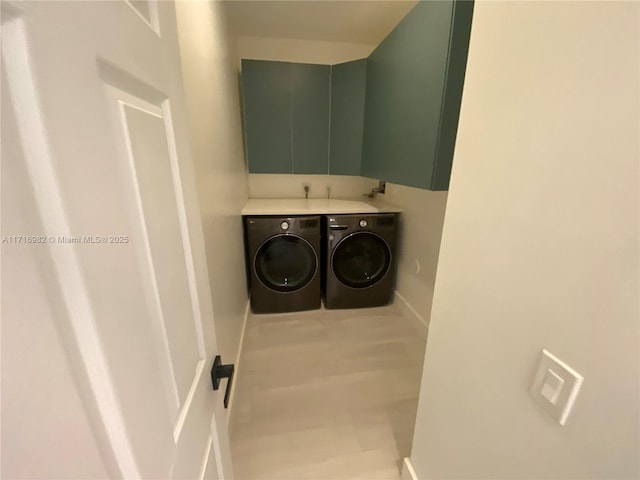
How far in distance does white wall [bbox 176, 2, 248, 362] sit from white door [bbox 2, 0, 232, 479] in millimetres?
519

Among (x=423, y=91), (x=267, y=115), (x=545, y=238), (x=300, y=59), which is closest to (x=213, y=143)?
(x=423, y=91)

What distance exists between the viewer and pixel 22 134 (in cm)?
22

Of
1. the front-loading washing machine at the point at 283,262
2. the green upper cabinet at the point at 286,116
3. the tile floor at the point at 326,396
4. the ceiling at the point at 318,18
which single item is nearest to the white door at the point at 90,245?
the tile floor at the point at 326,396

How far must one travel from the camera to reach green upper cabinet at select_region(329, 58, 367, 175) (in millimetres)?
2396

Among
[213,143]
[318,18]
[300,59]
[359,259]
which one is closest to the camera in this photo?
[213,143]

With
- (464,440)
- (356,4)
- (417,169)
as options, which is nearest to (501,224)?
(464,440)

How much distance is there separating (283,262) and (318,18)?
2107 millimetres

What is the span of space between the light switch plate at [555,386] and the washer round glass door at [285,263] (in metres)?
1.91

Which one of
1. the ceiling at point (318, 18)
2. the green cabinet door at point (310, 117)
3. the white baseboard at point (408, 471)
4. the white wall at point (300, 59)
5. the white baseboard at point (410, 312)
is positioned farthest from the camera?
the white wall at point (300, 59)

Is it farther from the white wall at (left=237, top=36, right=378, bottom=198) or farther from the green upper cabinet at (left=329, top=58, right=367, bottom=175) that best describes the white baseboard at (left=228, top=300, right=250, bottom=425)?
the green upper cabinet at (left=329, top=58, right=367, bottom=175)

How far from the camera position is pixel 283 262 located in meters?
2.48

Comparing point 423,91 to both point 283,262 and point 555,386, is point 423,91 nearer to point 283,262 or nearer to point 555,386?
point 555,386

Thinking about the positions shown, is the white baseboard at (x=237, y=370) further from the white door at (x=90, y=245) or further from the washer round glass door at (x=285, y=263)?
the white door at (x=90, y=245)

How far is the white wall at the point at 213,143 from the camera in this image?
99cm
